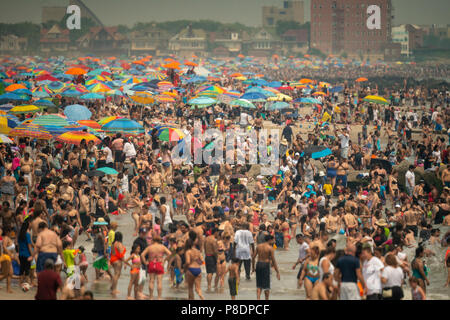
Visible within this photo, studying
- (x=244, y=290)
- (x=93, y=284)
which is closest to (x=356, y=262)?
(x=244, y=290)

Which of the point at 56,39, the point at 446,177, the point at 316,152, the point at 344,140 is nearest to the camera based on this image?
the point at 446,177

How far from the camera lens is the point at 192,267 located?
31.0 ft

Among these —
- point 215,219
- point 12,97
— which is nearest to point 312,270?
point 215,219

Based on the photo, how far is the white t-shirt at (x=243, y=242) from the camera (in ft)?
34.2

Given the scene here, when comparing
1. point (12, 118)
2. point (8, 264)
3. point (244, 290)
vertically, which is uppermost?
point (12, 118)

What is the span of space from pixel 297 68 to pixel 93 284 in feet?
317

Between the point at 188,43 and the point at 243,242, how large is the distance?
137m

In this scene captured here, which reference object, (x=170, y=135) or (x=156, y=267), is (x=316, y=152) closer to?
(x=170, y=135)

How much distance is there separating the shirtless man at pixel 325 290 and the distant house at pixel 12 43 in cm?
16032

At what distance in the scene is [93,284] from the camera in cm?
1053

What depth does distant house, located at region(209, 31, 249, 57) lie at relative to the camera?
14688 centimetres

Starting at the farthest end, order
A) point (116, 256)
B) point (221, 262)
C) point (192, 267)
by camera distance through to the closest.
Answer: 1. point (221, 262)
2. point (116, 256)
3. point (192, 267)

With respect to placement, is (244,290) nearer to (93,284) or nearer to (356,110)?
(93,284)

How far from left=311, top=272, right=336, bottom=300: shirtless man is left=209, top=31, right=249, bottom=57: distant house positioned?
140304 millimetres
